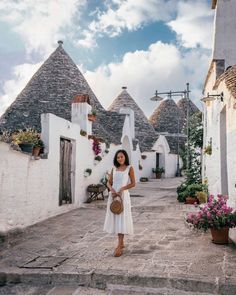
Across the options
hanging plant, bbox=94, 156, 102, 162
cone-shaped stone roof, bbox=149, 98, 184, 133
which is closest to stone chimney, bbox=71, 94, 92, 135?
hanging plant, bbox=94, 156, 102, 162

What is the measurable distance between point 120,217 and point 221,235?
5.78 feet

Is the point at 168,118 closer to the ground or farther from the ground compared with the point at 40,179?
farther from the ground

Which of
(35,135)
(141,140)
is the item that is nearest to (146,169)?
(141,140)

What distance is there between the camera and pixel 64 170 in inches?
376

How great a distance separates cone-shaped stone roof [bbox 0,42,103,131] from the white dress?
7.25m

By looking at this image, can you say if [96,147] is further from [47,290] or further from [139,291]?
[139,291]

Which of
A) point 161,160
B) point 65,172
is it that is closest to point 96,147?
point 65,172

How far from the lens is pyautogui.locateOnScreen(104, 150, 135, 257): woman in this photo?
4969 millimetres

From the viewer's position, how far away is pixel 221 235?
5.42 metres

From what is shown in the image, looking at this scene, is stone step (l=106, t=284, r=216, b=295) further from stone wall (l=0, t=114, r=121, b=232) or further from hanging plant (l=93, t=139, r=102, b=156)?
hanging plant (l=93, t=139, r=102, b=156)

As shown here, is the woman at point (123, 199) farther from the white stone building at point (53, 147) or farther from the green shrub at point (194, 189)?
the green shrub at point (194, 189)

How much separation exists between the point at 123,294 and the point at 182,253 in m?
1.46

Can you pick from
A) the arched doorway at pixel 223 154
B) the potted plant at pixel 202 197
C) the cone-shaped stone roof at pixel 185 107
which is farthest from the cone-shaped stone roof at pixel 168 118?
the arched doorway at pixel 223 154

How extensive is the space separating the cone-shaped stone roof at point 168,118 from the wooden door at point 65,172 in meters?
20.1
